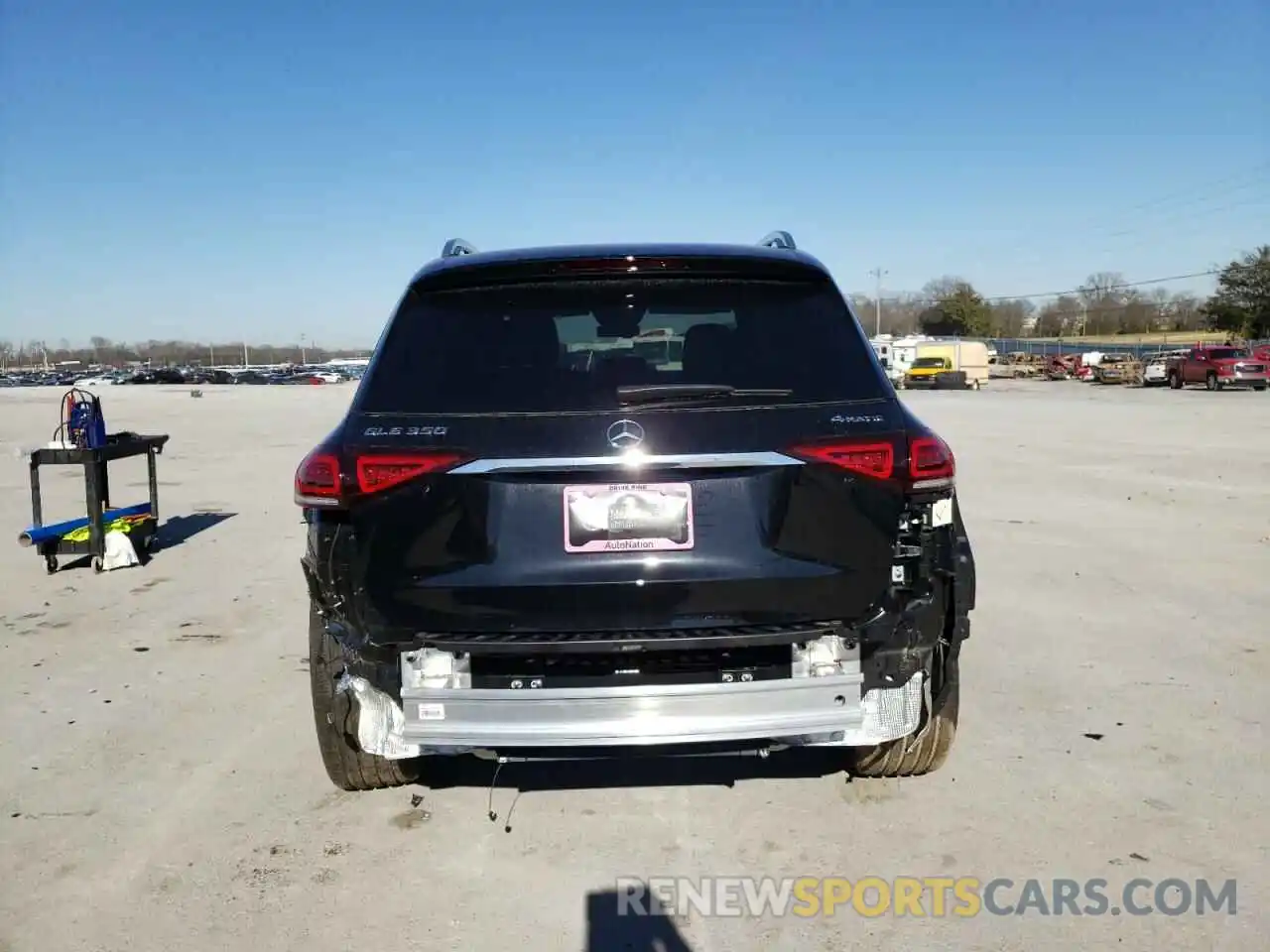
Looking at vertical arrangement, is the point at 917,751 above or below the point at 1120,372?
below

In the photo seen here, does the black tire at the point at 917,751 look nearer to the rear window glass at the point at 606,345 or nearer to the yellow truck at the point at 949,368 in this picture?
the rear window glass at the point at 606,345

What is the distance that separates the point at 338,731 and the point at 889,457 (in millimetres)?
1964

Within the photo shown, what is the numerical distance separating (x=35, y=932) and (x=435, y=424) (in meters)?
1.81

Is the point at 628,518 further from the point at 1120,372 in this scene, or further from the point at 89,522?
the point at 1120,372

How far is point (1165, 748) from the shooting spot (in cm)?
395

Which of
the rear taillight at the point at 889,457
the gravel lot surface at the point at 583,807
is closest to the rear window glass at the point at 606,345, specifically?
the rear taillight at the point at 889,457

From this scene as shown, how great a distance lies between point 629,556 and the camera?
281 cm

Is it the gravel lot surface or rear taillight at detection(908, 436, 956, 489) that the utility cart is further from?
rear taillight at detection(908, 436, 956, 489)

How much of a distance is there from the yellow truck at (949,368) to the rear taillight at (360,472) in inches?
1995

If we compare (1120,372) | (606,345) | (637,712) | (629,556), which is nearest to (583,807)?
(637,712)

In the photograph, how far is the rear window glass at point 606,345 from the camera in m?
3.00

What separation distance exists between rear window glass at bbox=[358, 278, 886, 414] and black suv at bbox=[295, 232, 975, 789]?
13mm

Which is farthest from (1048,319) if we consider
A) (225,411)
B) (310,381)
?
(225,411)

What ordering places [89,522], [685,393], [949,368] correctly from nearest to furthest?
[685,393] < [89,522] < [949,368]
